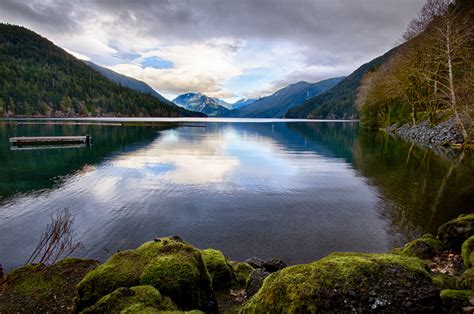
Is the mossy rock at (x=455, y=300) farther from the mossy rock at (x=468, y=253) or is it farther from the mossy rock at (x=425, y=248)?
the mossy rock at (x=425, y=248)

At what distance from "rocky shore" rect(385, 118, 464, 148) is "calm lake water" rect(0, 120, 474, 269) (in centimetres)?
1506

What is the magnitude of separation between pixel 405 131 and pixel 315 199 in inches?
2451

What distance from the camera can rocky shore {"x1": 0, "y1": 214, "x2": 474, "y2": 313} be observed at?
4648 millimetres

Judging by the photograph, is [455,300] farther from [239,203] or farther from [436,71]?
[436,71]

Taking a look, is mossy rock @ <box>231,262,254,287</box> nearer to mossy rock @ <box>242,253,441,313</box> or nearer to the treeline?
mossy rock @ <box>242,253,441,313</box>

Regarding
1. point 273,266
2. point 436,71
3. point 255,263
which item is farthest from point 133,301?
point 436,71

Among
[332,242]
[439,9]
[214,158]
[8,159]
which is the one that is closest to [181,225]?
[332,242]

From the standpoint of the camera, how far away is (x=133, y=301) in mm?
5117

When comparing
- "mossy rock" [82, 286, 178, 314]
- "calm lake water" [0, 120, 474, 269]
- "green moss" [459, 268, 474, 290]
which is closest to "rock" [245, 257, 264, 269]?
"calm lake water" [0, 120, 474, 269]

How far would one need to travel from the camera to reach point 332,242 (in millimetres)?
12859

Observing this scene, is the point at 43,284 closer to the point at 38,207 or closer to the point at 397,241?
the point at 38,207

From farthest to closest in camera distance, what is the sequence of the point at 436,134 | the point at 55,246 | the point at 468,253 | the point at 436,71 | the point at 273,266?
the point at 436,134 < the point at 436,71 < the point at 55,246 < the point at 273,266 < the point at 468,253

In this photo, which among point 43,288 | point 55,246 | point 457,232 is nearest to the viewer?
point 43,288

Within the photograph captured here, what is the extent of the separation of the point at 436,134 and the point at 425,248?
2019 inches
